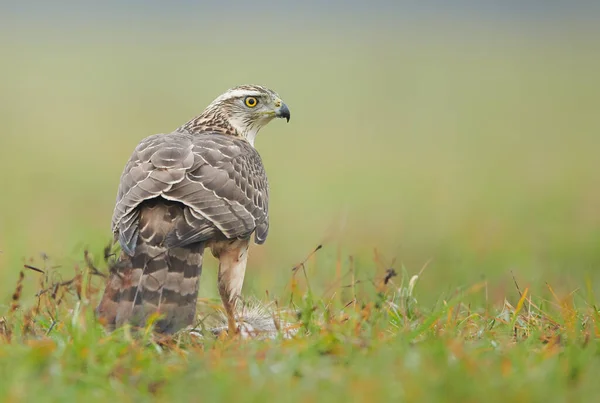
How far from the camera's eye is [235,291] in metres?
6.61

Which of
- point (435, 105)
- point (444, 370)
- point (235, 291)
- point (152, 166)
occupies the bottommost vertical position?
point (435, 105)

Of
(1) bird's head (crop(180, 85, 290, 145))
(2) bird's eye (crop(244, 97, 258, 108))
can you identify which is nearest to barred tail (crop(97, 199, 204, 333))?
(1) bird's head (crop(180, 85, 290, 145))

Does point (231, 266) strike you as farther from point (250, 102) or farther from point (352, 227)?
point (352, 227)

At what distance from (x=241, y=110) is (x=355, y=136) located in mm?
23902

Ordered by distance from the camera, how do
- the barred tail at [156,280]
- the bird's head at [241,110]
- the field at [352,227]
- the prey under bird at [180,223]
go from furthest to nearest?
the bird's head at [241,110]
the prey under bird at [180,223]
the barred tail at [156,280]
the field at [352,227]

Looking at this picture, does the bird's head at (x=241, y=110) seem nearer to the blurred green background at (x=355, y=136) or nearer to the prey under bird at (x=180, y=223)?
the prey under bird at (x=180, y=223)

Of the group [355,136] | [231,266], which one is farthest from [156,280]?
[355,136]

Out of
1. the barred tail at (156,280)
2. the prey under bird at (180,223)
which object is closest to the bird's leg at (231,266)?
the prey under bird at (180,223)

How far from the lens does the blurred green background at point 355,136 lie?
12.1 metres

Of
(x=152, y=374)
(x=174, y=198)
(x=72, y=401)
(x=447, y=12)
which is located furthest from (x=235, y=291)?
(x=447, y=12)

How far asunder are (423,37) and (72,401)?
62.7 m

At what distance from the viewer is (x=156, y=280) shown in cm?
573

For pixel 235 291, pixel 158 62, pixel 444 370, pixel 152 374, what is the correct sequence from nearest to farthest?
pixel 444 370, pixel 152 374, pixel 235 291, pixel 158 62

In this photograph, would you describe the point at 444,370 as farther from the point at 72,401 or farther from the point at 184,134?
the point at 184,134
